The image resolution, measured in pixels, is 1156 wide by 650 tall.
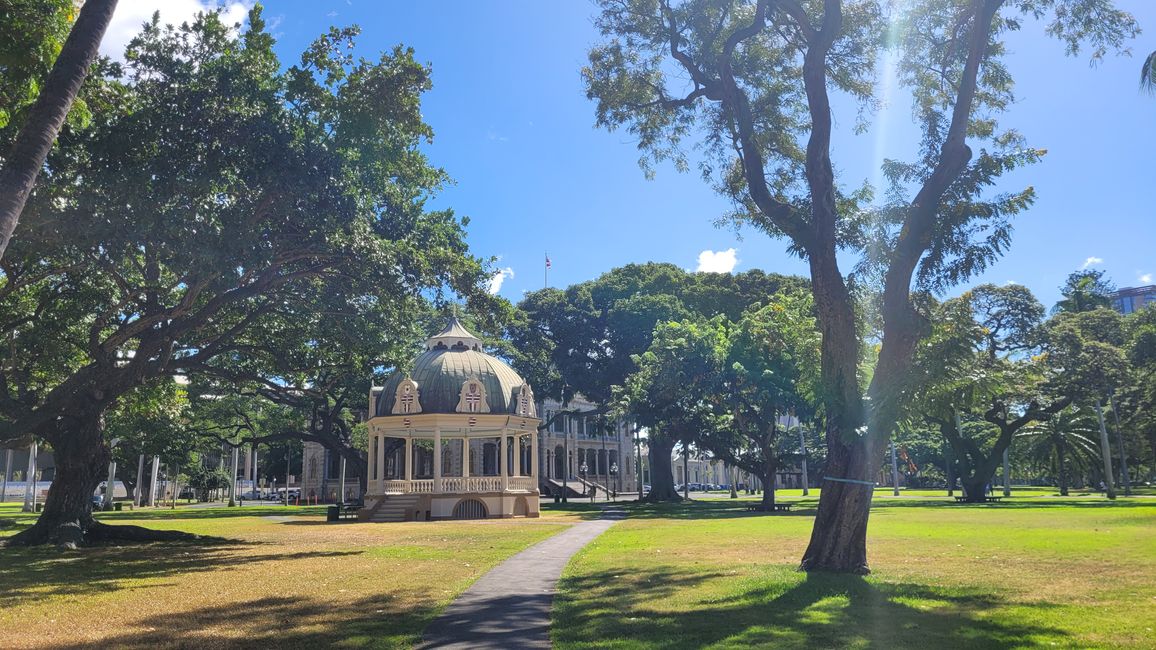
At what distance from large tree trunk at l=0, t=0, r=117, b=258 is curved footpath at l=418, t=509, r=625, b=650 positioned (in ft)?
21.1

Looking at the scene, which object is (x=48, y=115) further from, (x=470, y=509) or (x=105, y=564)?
(x=470, y=509)

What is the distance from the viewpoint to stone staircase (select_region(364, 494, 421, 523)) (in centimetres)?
3700

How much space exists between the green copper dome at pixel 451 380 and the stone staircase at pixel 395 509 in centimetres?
405

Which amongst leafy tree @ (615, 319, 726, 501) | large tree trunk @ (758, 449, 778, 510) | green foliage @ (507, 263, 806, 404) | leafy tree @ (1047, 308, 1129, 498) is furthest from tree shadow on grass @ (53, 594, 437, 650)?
leafy tree @ (1047, 308, 1129, 498)

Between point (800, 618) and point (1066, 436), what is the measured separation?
200 ft

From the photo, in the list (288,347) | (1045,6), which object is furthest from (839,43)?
(288,347)

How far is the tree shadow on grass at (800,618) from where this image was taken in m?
8.45

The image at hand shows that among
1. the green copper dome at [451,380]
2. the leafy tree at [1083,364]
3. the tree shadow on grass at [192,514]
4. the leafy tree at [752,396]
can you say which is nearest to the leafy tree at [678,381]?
the leafy tree at [752,396]

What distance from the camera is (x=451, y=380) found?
38625 mm

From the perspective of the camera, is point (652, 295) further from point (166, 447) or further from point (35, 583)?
point (35, 583)

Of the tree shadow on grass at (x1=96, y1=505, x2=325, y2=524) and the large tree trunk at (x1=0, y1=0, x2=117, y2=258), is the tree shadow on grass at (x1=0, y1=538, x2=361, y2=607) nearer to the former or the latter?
the large tree trunk at (x1=0, y1=0, x2=117, y2=258)

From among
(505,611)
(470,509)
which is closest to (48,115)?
(505,611)

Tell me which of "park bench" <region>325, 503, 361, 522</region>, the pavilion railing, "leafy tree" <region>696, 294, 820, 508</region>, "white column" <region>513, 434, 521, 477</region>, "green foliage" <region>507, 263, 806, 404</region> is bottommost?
"park bench" <region>325, 503, 361, 522</region>

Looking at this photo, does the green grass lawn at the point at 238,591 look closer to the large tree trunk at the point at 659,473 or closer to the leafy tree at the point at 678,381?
the leafy tree at the point at 678,381
